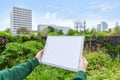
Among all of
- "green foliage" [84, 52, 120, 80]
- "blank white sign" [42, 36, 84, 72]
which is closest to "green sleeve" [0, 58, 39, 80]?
"blank white sign" [42, 36, 84, 72]

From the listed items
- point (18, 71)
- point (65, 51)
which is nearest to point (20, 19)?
point (18, 71)

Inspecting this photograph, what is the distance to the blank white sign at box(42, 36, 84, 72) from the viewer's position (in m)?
1.35

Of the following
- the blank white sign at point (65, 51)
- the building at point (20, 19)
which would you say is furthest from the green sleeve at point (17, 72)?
the building at point (20, 19)

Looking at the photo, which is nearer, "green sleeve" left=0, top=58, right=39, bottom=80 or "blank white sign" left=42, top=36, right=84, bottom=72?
"blank white sign" left=42, top=36, right=84, bottom=72

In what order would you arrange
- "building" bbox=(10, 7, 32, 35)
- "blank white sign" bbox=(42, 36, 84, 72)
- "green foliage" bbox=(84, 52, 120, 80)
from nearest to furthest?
"blank white sign" bbox=(42, 36, 84, 72), "green foliage" bbox=(84, 52, 120, 80), "building" bbox=(10, 7, 32, 35)

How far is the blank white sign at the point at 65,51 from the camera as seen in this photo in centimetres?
135

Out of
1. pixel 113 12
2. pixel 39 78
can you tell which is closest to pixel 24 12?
pixel 113 12

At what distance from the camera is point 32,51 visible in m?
6.76

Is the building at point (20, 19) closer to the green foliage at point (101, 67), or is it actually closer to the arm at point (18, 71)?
the green foliage at point (101, 67)

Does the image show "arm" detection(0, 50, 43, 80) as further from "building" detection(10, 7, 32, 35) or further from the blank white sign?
"building" detection(10, 7, 32, 35)

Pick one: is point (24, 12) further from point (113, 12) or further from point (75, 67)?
point (75, 67)

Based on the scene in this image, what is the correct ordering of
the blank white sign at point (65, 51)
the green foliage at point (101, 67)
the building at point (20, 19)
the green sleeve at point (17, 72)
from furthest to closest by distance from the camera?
the building at point (20, 19) < the green foliage at point (101, 67) < the green sleeve at point (17, 72) < the blank white sign at point (65, 51)

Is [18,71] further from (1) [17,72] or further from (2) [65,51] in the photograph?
(2) [65,51]

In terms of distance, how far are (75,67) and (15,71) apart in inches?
18.2
